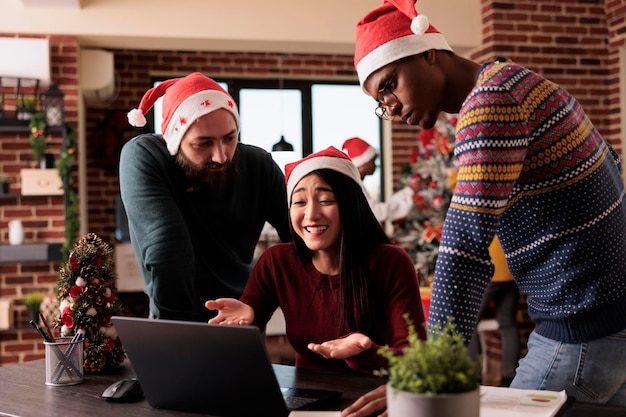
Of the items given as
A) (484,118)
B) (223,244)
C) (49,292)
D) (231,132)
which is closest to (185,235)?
(223,244)

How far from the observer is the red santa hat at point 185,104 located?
2.29 m

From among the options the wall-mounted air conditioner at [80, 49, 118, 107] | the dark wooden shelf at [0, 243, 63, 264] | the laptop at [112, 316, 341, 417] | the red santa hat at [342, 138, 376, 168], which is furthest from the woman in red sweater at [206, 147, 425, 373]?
the wall-mounted air conditioner at [80, 49, 118, 107]

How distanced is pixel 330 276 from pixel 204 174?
497 millimetres

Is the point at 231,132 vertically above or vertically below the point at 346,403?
above

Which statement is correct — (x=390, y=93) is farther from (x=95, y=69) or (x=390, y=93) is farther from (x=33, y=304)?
(x=95, y=69)

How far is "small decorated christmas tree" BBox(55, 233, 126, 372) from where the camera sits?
6.22ft

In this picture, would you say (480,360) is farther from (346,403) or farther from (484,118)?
(346,403)

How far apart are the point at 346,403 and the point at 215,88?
125cm

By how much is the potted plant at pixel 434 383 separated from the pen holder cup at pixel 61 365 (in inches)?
40.3

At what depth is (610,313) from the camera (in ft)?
4.71

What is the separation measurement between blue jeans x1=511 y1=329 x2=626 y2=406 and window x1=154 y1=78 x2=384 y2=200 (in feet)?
19.5

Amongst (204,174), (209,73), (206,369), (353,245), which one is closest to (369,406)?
(206,369)

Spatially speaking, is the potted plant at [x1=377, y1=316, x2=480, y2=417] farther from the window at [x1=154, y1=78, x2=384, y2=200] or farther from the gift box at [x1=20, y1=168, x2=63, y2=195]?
the window at [x1=154, y1=78, x2=384, y2=200]

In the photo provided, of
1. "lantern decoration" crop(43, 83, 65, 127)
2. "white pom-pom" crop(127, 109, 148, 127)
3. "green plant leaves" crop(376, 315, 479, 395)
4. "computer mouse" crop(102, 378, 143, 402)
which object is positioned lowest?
"computer mouse" crop(102, 378, 143, 402)
